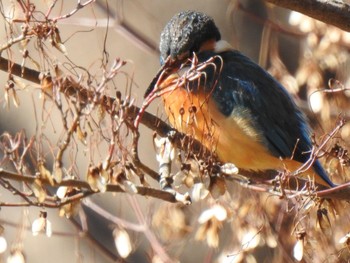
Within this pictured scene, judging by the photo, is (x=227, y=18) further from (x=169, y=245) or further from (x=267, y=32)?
(x=169, y=245)

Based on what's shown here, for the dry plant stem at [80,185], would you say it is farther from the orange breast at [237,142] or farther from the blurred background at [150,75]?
the blurred background at [150,75]

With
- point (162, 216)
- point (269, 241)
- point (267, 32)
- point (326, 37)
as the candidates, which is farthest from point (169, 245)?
point (267, 32)

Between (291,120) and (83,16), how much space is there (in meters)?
1.60

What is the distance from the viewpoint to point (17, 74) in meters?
3.01

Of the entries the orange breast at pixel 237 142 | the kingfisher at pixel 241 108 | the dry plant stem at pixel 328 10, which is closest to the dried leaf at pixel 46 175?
the dry plant stem at pixel 328 10

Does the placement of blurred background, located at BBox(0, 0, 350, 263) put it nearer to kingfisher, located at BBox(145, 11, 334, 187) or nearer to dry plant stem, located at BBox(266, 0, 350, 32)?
kingfisher, located at BBox(145, 11, 334, 187)

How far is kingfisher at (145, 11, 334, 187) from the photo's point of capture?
13.5 ft

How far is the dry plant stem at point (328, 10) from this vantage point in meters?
3.23

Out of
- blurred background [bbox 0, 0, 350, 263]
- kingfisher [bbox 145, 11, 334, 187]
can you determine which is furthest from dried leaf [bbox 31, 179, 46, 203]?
blurred background [bbox 0, 0, 350, 263]

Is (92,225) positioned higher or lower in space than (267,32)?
lower

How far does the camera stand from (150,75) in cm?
554

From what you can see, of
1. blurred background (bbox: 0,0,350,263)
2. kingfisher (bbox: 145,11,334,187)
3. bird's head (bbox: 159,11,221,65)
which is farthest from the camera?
blurred background (bbox: 0,0,350,263)

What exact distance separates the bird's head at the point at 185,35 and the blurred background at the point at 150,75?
0.50m

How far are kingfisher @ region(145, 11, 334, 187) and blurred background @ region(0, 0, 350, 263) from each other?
0.44m
